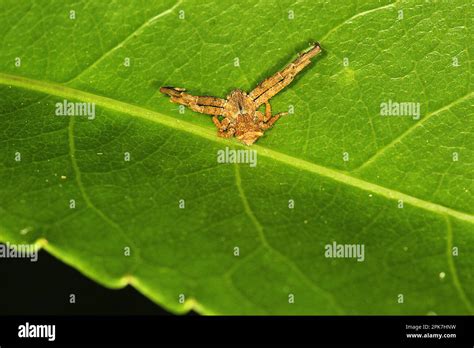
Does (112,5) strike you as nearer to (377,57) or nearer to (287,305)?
(377,57)

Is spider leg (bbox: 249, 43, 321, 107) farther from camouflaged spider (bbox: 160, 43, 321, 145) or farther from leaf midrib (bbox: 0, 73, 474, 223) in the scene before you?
leaf midrib (bbox: 0, 73, 474, 223)

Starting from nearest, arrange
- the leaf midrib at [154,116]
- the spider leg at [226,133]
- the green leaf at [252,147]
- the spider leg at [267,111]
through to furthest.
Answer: the green leaf at [252,147] < the leaf midrib at [154,116] < the spider leg at [226,133] < the spider leg at [267,111]

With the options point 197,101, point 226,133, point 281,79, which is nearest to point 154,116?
point 197,101

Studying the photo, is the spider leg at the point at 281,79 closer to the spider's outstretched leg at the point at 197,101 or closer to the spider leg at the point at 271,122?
the spider leg at the point at 271,122

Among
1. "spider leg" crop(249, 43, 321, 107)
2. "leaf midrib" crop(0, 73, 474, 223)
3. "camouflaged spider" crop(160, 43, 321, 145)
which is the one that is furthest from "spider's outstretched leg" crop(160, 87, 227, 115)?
"spider leg" crop(249, 43, 321, 107)

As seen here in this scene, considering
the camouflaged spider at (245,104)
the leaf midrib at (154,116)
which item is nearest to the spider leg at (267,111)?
the camouflaged spider at (245,104)

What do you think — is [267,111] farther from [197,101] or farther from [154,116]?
[154,116]

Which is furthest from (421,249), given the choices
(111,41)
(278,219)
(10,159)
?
(10,159)
